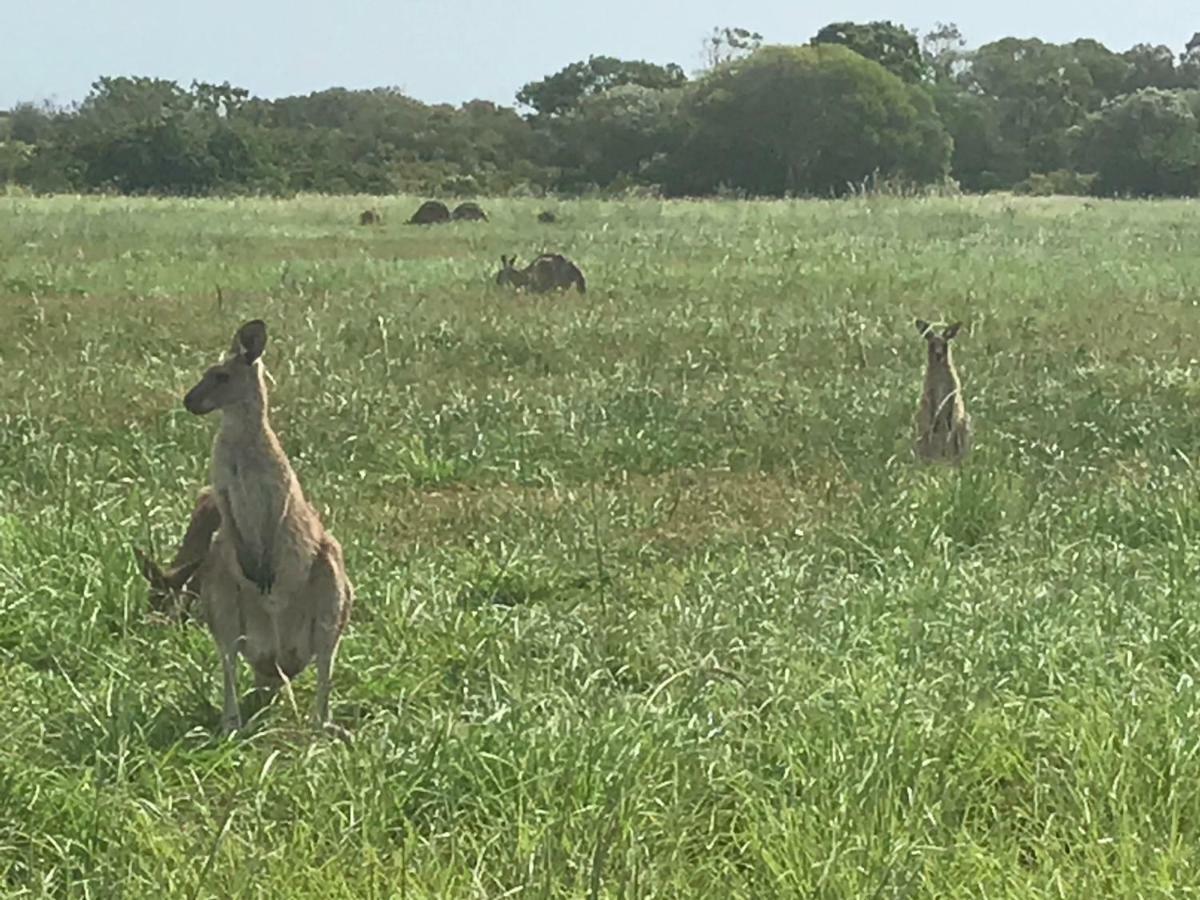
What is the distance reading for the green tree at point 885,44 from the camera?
53.4 meters

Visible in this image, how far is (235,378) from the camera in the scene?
12.0 ft

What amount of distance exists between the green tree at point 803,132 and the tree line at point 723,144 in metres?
0.05

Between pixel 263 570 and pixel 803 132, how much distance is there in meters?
41.0

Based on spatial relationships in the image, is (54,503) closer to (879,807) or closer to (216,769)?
(216,769)

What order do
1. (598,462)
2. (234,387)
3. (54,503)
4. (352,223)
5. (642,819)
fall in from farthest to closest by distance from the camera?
(352,223), (598,462), (54,503), (234,387), (642,819)

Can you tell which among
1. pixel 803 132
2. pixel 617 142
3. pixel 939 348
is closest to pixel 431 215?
pixel 939 348

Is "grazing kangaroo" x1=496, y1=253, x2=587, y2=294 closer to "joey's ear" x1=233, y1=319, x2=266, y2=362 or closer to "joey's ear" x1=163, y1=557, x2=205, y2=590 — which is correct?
"joey's ear" x1=163, y1=557, x2=205, y2=590

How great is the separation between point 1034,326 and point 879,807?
30.1 feet

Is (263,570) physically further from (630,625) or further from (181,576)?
(630,625)

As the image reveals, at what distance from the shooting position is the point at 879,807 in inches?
118

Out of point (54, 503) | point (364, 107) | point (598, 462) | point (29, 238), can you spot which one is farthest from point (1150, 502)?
point (364, 107)

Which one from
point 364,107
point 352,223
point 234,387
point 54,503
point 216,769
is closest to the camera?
point 216,769

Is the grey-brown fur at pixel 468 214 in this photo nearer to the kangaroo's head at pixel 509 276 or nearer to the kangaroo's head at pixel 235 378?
the kangaroo's head at pixel 509 276

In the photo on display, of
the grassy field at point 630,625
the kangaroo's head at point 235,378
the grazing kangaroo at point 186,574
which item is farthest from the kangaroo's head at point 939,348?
the kangaroo's head at point 235,378
